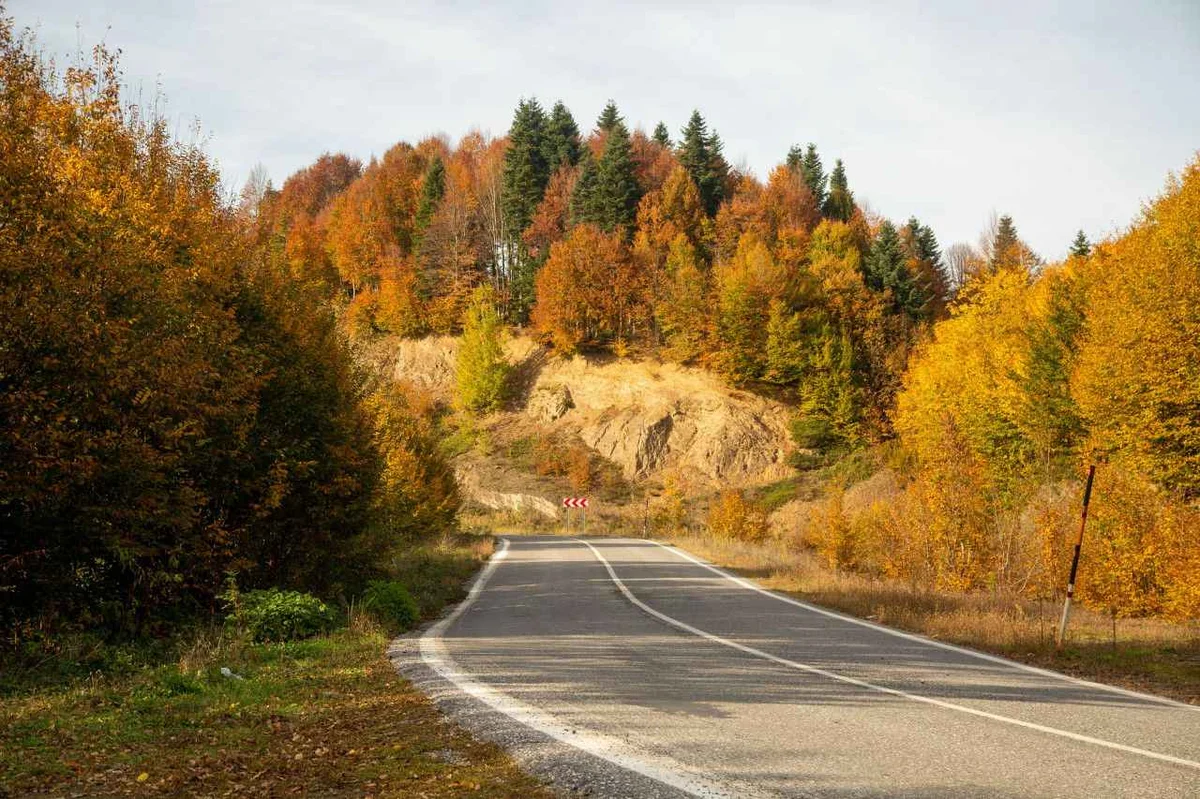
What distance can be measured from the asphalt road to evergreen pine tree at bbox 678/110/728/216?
6595 cm

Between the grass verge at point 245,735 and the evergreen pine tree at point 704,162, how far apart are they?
68.4 metres

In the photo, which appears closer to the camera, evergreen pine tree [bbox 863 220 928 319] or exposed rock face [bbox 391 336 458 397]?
evergreen pine tree [bbox 863 220 928 319]

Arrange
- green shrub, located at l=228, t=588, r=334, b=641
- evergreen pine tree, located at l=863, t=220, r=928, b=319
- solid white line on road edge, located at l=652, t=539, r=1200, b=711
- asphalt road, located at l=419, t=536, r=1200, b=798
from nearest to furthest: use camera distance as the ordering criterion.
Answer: asphalt road, located at l=419, t=536, r=1200, b=798, solid white line on road edge, located at l=652, t=539, r=1200, b=711, green shrub, located at l=228, t=588, r=334, b=641, evergreen pine tree, located at l=863, t=220, r=928, b=319

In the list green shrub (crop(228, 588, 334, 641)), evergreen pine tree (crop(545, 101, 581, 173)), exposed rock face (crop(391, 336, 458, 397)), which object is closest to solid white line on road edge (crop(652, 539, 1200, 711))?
A: green shrub (crop(228, 588, 334, 641))

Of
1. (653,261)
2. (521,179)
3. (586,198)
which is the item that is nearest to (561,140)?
(521,179)

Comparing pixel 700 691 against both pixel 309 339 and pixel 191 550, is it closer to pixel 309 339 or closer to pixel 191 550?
pixel 191 550

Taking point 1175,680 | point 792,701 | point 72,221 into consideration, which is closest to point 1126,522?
point 1175,680

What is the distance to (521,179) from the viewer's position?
7594cm

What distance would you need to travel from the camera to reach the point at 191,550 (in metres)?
13.3

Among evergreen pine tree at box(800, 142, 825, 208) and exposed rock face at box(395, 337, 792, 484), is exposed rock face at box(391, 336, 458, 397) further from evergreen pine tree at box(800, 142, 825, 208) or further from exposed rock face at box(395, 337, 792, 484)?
evergreen pine tree at box(800, 142, 825, 208)

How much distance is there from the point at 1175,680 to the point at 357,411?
48.1 feet

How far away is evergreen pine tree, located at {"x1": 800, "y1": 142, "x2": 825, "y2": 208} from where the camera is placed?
8981 centimetres

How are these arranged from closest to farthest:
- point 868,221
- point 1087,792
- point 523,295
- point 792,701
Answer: point 1087,792, point 792,701, point 523,295, point 868,221

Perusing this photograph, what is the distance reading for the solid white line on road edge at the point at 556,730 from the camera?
4.57m
